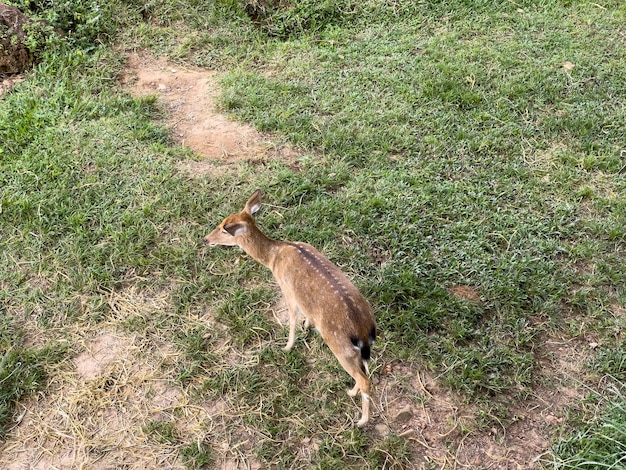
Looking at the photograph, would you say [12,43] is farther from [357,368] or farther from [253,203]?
[357,368]

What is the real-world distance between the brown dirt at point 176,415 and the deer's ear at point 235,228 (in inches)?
27.8

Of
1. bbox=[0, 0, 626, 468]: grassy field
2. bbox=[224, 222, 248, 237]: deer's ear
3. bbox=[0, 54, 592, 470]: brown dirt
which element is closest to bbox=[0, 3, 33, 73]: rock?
bbox=[0, 0, 626, 468]: grassy field

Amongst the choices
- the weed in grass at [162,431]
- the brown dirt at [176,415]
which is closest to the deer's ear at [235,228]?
the brown dirt at [176,415]

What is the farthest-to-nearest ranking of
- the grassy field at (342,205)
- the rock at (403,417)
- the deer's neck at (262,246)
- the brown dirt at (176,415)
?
the deer's neck at (262,246) → the grassy field at (342,205) → the rock at (403,417) → the brown dirt at (176,415)

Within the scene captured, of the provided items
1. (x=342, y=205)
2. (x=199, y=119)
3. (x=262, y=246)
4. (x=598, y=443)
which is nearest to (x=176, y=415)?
(x=262, y=246)

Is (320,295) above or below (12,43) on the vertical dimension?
below

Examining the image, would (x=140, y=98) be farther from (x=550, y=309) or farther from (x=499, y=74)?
(x=550, y=309)

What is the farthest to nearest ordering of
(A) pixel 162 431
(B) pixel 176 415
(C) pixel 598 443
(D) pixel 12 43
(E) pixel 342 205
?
(D) pixel 12 43
(E) pixel 342 205
(B) pixel 176 415
(A) pixel 162 431
(C) pixel 598 443

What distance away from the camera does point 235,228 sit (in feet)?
11.9

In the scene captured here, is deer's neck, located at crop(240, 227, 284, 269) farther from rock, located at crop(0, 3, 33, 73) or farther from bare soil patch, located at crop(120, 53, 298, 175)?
rock, located at crop(0, 3, 33, 73)

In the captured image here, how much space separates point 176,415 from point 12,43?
179 inches

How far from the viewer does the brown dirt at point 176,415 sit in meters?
3.24

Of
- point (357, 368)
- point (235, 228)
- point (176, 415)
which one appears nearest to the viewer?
point (357, 368)

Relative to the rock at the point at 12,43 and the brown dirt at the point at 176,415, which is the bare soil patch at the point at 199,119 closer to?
the rock at the point at 12,43
